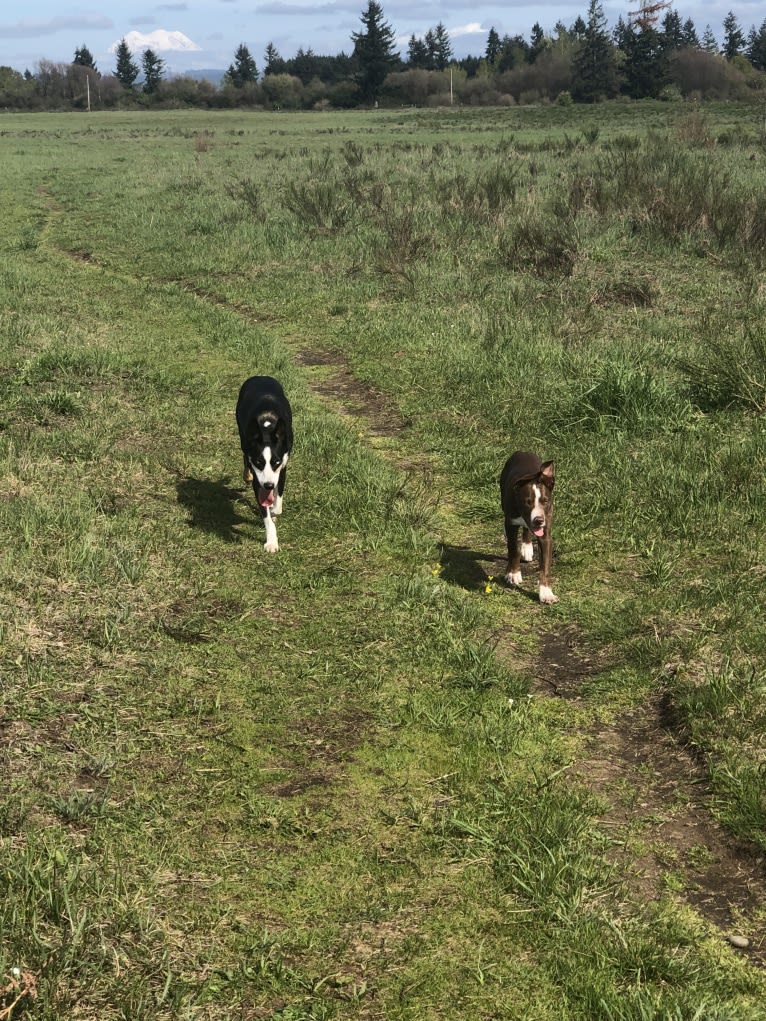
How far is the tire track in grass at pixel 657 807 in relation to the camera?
354 cm

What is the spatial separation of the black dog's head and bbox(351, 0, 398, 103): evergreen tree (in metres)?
110

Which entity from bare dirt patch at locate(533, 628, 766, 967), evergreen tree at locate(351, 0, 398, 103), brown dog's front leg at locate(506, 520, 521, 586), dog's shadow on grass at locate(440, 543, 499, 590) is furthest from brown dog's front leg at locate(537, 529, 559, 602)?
evergreen tree at locate(351, 0, 398, 103)

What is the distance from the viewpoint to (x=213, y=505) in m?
7.56

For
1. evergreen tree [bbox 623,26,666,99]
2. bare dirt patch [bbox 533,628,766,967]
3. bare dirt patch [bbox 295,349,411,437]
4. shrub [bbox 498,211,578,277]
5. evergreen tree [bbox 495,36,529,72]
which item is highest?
evergreen tree [bbox 495,36,529,72]

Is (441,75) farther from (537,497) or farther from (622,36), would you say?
(537,497)

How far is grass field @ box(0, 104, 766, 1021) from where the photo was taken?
3.25 metres

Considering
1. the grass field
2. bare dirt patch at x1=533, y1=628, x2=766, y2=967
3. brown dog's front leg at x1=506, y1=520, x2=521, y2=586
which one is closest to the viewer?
the grass field

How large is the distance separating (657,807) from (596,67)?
9846 centimetres

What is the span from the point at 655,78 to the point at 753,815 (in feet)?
327

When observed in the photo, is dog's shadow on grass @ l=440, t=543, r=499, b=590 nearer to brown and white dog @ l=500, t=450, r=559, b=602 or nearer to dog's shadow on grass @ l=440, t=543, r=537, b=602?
dog's shadow on grass @ l=440, t=543, r=537, b=602

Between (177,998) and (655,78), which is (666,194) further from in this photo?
(655,78)

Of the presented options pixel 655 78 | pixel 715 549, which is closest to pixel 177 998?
pixel 715 549

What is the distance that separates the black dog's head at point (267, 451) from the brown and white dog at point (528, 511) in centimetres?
161

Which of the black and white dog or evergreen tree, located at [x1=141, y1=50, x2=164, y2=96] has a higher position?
evergreen tree, located at [x1=141, y1=50, x2=164, y2=96]
